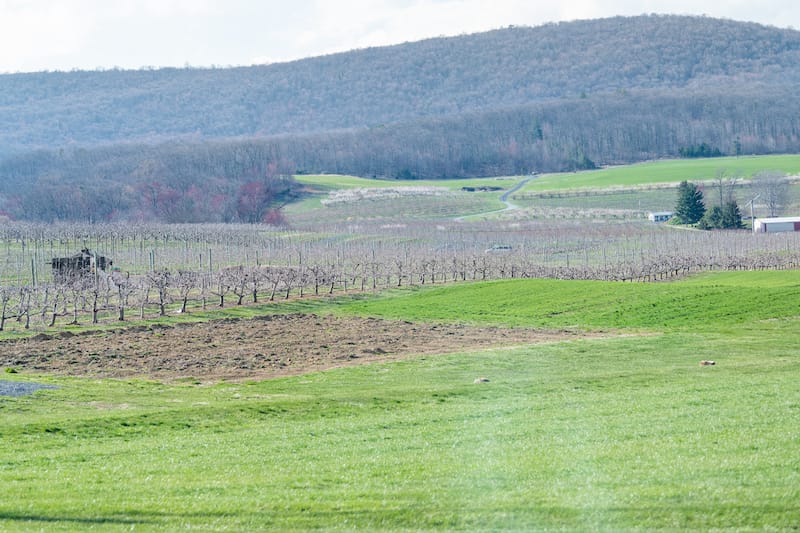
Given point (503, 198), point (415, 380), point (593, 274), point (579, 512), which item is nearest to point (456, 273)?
point (593, 274)

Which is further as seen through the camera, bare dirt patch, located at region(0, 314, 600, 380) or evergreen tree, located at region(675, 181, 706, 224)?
evergreen tree, located at region(675, 181, 706, 224)

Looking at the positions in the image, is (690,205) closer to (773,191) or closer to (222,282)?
(773,191)

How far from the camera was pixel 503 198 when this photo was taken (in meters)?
160

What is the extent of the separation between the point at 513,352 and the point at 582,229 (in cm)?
8043

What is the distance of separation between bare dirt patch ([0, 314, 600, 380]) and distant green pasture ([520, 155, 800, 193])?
12124cm

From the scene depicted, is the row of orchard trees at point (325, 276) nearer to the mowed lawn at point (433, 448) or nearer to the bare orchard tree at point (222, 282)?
the bare orchard tree at point (222, 282)

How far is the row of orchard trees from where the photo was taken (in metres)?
54.7

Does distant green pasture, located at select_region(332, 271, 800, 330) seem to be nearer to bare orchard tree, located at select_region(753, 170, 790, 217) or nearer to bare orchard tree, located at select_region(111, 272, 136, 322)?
bare orchard tree, located at select_region(111, 272, 136, 322)

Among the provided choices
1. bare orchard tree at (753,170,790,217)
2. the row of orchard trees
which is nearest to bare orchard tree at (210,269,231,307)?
the row of orchard trees

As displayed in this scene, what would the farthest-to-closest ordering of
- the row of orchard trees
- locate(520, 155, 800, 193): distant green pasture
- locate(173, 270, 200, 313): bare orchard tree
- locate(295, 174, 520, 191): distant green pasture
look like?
locate(295, 174, 520, 191): distant green pasture < locate(520, 155, 800, 193): distant green pasture < locate(173, 270, 200, 313): bare orchard tree < the row of orchard trees

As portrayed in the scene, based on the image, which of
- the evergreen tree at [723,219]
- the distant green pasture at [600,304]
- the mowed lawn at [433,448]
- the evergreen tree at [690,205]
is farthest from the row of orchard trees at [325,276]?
the mowed lawn at [433,448]

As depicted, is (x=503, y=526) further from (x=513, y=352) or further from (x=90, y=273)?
(x=90, y=273)

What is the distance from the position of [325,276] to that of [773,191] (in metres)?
89.4

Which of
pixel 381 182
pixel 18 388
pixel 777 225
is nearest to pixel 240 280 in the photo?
pixel 18 388
